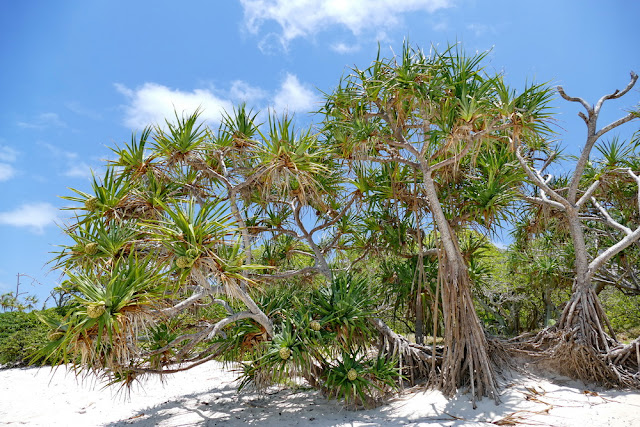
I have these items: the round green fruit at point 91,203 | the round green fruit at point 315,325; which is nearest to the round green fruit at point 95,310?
the round green fruit at point 91,203

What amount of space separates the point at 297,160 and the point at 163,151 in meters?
1.62

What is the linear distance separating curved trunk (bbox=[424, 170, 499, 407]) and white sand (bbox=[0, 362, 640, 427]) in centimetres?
23

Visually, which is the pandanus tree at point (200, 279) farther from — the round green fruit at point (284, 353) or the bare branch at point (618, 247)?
the bare branch at point (618, 247)

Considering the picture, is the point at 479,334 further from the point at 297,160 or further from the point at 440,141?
the point at 297,160

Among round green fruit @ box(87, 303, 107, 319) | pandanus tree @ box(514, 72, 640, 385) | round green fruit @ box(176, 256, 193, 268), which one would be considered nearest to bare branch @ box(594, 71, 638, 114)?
pandanus tree @ box(514, 72, 640, 385)

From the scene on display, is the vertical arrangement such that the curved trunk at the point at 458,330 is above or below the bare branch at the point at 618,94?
below

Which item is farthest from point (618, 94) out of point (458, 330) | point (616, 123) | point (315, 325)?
point (315, 325)

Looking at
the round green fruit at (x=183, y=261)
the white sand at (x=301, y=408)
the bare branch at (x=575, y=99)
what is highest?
the bare branch at (x=575, y=99)

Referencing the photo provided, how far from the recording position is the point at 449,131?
4719 mm

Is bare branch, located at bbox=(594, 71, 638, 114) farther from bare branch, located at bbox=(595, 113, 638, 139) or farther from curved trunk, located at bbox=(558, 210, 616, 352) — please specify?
curved trunk, located at bbox=(558, 210, 616, 352)

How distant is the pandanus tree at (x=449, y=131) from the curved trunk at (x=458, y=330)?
0.01 m

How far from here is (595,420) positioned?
14.2ft

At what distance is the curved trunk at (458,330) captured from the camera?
5016 millimetres

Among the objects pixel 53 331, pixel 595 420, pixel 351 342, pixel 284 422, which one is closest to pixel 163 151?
pixel 53 331
